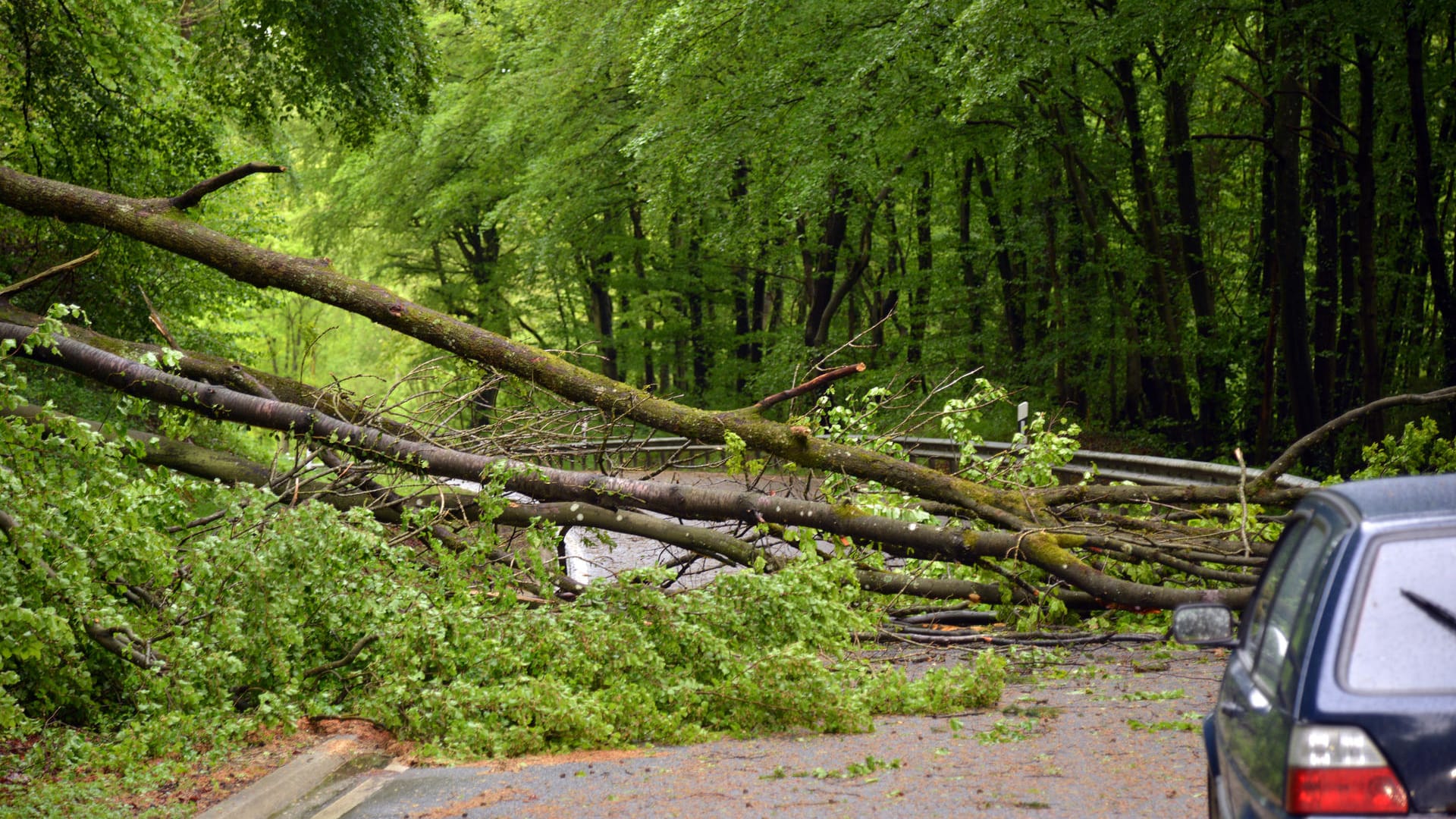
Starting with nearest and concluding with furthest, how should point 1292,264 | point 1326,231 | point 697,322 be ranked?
point 1292,264 < point 1326,231 < point 697,322

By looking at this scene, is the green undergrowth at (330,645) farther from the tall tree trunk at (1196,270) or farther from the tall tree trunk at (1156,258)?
the tall tree trunk at (1156,258)

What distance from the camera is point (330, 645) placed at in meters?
8.02

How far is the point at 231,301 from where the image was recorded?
22.7 m

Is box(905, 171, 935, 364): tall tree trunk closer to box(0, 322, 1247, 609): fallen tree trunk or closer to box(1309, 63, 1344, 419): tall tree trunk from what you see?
box(1309, 63, 1344, 419): tall tree trunk

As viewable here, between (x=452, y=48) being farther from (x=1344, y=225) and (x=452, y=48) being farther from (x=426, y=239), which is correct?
(x=1344, y=225)

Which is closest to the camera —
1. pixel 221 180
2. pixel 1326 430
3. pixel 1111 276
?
pixel 1326 430

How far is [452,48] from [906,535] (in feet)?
94.7

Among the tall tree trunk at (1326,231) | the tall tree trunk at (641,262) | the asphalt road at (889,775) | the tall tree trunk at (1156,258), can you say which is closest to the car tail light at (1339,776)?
the asphalt road at (889,775)

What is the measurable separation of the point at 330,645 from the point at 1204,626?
19.1ft

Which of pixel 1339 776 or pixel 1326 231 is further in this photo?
pixel 1326 231

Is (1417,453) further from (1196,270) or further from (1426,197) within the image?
(1196,270)

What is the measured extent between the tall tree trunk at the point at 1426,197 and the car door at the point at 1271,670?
15.7 meters

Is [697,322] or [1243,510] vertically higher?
[697,322]

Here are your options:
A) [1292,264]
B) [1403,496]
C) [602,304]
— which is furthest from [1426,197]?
[602,304]
